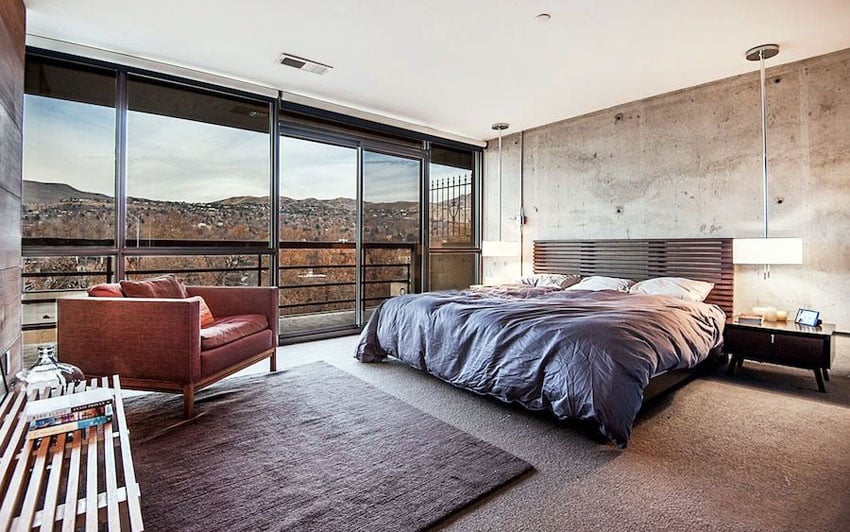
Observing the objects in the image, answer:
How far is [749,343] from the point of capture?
3502 mm

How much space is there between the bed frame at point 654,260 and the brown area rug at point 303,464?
76.5 inches

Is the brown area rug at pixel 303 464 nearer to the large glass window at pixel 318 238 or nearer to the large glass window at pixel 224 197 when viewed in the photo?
the large glass window at pixel 224 197

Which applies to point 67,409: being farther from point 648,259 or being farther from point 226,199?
point 648,259

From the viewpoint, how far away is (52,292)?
375 cm

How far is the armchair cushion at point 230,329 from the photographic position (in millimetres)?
2857

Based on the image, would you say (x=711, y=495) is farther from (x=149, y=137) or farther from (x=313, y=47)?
(x=149, y=137)

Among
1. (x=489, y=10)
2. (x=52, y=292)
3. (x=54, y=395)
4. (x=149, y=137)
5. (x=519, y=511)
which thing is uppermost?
(x=489, y=10)

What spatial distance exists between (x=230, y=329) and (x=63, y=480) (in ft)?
5.75

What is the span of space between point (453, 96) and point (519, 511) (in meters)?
4.17

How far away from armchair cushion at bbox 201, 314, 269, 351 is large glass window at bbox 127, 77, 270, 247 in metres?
1.34

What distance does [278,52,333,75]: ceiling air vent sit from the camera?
388 cm

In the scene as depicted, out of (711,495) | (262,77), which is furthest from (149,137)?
(711,495)

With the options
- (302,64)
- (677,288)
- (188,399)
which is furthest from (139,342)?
(677,288)

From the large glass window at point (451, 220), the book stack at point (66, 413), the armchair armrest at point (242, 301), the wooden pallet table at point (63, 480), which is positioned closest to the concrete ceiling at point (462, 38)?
the large glass window at point (451, 220)
